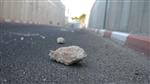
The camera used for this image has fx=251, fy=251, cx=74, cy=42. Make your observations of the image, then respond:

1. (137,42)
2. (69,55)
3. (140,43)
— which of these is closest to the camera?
(69,55)

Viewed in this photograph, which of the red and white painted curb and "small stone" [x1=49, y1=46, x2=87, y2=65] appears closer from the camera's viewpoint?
"small stone" [x1=49, y1=46, x2=87, y2=65]

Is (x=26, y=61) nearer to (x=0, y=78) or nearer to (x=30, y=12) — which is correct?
(x=0, y=78)

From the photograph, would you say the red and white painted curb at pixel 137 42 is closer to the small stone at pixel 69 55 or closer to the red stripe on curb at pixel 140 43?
the red stripe on curb at pixel 140 43

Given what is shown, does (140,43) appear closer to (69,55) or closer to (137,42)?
Answer: (137,42)

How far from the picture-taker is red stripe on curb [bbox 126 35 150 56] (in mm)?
3647

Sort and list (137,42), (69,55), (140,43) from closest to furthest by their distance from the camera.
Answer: (69,55) → (140,43) → (137,42)

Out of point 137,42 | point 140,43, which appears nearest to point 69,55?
point 140,43

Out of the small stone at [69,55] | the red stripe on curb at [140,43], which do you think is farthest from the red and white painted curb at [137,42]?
the small stone at [69,55]

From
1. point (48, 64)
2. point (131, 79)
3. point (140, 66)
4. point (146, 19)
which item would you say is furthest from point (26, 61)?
point (146, 19)

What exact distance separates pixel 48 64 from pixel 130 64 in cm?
99

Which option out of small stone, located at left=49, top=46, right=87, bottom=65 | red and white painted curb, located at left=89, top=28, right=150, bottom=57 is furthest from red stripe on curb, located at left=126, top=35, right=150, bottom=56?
small stone, located at left=49, top=46, right=87, bottom=65

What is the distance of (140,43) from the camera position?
4.01m

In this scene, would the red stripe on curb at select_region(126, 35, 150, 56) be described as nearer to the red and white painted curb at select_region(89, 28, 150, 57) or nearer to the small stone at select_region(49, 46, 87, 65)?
the red and white painted curb at select_region(89, 28, 150, 57)

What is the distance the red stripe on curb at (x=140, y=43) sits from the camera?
3.65 meters
